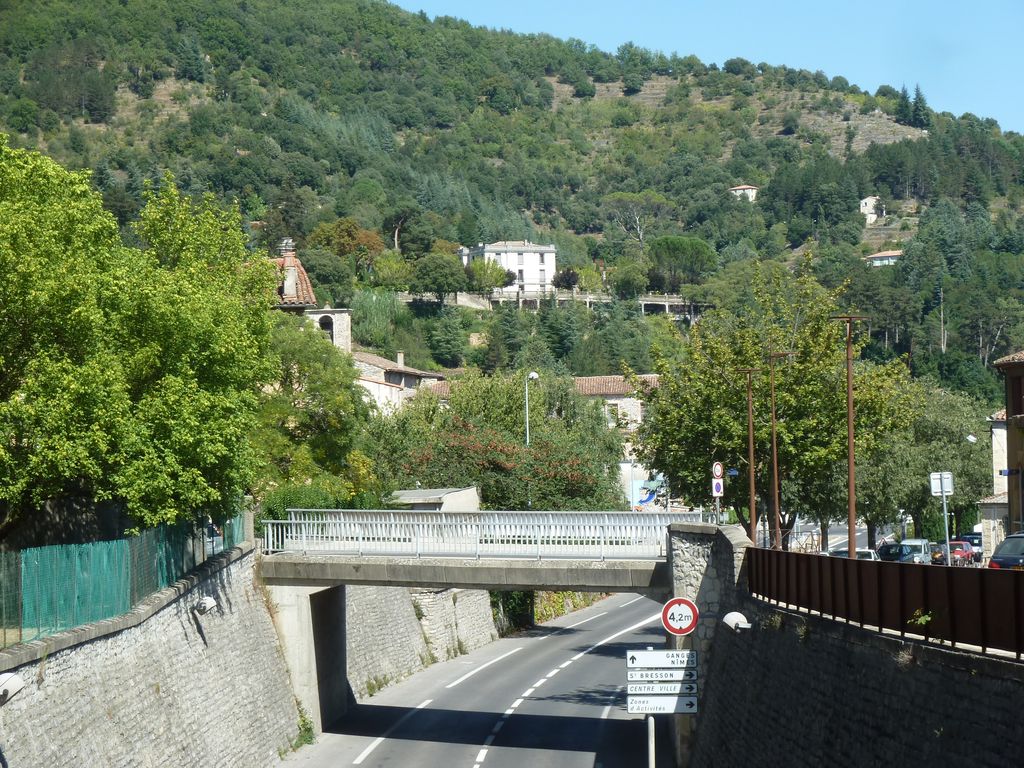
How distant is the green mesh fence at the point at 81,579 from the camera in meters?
22.8

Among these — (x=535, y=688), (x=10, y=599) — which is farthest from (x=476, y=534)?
(x=10, y=599)

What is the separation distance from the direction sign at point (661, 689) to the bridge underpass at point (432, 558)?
1151 centimetres

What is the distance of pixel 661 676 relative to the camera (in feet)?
68.6

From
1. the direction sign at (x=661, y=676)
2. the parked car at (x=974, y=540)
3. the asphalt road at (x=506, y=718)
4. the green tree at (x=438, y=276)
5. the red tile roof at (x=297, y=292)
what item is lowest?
the asphalt road at (x=506, y=718)

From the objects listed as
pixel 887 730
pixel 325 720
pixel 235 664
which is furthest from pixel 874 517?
pixel 887 730

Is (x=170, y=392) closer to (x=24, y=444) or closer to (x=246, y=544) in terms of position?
(x=24, y=444)

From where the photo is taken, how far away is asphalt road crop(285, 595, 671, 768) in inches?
1339

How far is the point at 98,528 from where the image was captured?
3366 cm

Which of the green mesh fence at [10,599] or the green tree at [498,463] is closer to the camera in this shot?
the green mesh fence at [10,599]

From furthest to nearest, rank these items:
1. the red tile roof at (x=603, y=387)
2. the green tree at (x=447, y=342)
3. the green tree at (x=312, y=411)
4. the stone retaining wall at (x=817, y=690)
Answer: the green tree at (x=447, y=342) < the red tile roof at (x=603, y=387) < the green tree at (x=312, y=411) < the stone retaining wall at (x=817, y=690)

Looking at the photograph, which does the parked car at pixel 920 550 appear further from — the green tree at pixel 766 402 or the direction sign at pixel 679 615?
the direction sign at pixel 679 615

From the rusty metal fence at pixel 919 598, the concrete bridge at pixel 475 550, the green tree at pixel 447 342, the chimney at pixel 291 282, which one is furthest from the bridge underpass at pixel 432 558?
the green tree at pixel 447 342

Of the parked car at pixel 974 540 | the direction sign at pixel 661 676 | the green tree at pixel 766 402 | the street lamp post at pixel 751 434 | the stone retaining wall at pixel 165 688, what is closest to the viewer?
the direction sign at pixel 661 676

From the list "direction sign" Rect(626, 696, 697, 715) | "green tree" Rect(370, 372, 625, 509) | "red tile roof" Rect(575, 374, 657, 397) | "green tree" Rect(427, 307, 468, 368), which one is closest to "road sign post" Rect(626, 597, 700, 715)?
"direction sign" Rect(626, 696, 697, 715)
